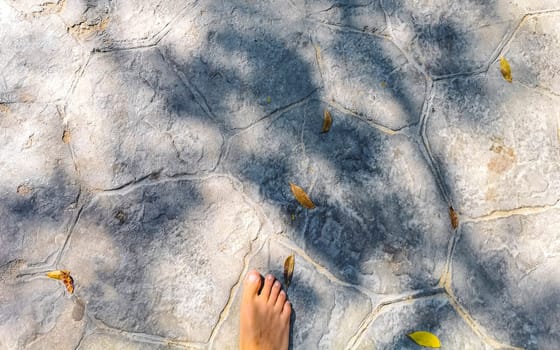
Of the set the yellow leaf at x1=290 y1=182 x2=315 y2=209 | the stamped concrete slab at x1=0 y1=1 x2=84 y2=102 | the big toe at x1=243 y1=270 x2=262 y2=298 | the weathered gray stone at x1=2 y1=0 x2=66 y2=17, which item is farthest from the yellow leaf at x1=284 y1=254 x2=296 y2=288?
the weathered gray stone at x1=2 y1=0 x2=66 y2=17

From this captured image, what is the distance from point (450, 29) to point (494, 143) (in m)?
0.58

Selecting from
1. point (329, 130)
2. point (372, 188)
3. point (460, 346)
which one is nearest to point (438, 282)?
point (460, 346)

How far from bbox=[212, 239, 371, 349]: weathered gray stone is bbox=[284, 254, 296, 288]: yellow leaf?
0.6 inches

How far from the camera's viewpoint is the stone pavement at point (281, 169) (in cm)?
228

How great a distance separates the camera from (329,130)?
95.4 inches

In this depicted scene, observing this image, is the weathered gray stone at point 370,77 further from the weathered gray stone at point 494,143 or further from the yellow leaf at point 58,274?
the yellow leaf at point 58,274

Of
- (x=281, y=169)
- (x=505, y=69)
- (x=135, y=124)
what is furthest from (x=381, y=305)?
(x=135, y=124)

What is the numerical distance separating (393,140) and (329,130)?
29 cm

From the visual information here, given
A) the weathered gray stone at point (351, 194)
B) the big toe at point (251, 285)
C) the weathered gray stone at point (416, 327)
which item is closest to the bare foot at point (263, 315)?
the big toe at point (251, 285)

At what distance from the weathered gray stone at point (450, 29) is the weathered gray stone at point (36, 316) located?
74.8 inches

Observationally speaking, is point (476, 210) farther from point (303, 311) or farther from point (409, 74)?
point (303, 311)

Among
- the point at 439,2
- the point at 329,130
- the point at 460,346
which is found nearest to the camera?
the point at 460,346

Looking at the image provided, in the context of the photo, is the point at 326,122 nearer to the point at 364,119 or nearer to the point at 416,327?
the point at 364,119

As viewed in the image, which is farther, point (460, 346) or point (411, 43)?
point (411, 43)
